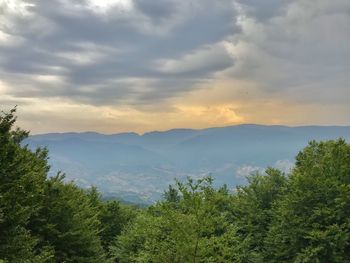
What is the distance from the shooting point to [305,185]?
128 ft

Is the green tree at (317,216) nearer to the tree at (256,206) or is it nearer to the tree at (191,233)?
the tree at (256,206)

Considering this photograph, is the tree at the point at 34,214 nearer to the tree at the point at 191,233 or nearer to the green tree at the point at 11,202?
the green tree at the point at 11,202

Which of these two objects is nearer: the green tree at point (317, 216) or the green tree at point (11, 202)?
the green tree at point (11, 202)

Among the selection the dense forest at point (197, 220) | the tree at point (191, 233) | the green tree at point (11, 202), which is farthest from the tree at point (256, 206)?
the green tree at point (11, 202)

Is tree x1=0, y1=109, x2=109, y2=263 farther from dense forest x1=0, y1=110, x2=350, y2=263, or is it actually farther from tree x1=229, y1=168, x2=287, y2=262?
tree x1=229, y1=168, x2=287, y2=262

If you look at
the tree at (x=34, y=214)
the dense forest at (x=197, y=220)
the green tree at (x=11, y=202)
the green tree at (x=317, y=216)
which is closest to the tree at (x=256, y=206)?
the dense forest at (x=197, y=220)

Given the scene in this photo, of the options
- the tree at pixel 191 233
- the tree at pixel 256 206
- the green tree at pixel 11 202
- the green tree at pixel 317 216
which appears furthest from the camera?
the tree at pixel 256 206

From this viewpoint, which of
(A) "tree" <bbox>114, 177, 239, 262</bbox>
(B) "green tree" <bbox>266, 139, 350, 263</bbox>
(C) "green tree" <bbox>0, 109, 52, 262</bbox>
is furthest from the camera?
(B) "green tree" <bbox>266, 139, 350, 263</bbox>

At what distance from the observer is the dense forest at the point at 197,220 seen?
2109 centimetres

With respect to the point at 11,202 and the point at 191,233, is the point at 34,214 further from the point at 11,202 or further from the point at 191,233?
the point at 191,233

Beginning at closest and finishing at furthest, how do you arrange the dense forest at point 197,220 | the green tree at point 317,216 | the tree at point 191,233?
1. the dense forest at point 197,220
2. the tree at point 191,233
3. the green tree at point 317,216

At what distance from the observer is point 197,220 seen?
28547 millimetres

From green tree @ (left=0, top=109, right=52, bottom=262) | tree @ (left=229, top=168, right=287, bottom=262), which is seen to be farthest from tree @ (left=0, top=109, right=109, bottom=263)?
tree @ (left=229, top=168, right=287, bottom=262)

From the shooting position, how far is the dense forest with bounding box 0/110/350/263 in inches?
830
